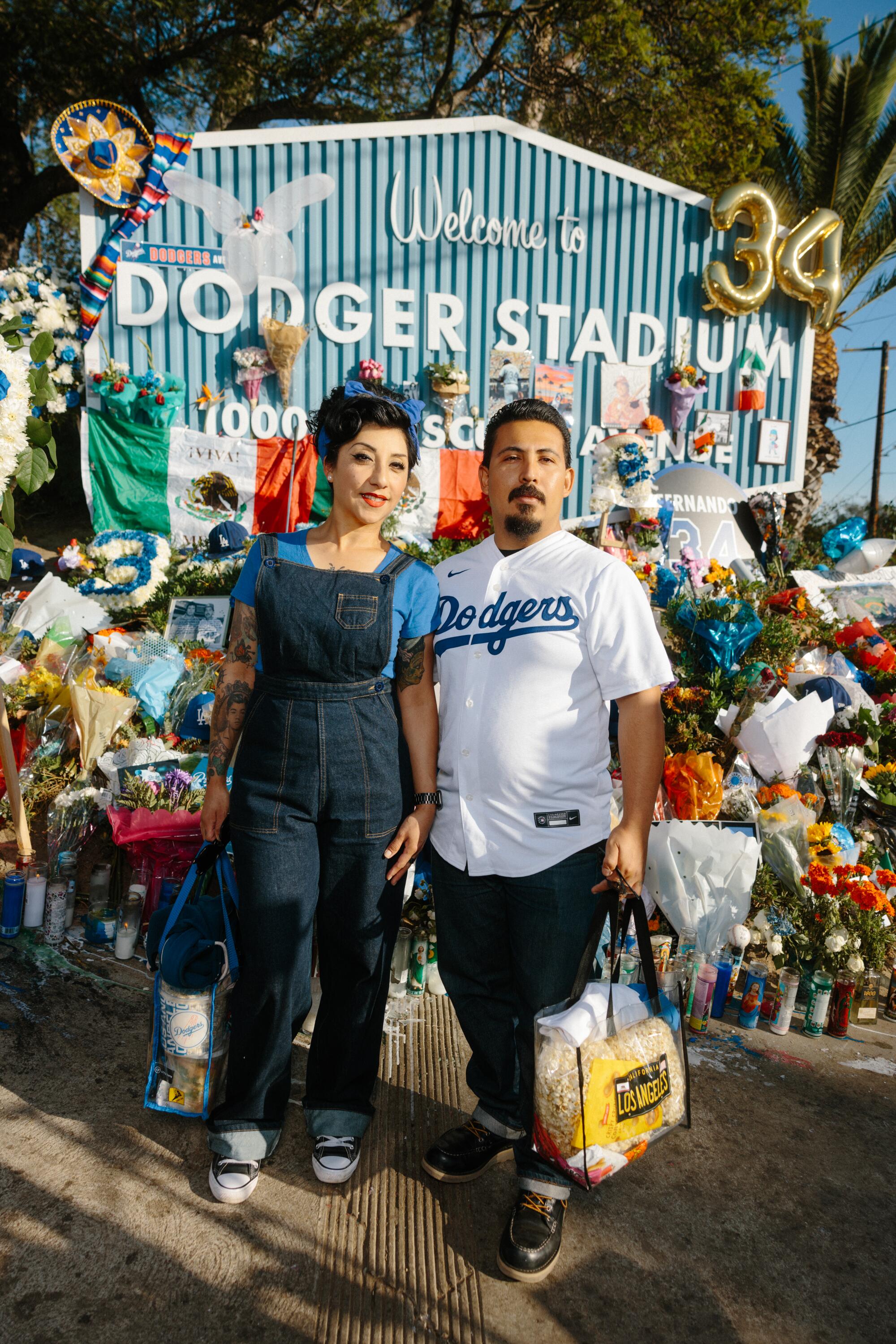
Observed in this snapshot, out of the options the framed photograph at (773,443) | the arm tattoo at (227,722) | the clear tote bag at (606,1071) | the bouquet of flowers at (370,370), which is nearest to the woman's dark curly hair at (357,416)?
the arm tattoo at (227,722)

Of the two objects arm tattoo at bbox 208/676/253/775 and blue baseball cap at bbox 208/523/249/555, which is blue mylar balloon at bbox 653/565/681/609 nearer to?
blue baseball cap at bbox 208/523/249/555

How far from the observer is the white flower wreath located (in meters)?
6.78

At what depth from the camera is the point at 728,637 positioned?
16.3 ft

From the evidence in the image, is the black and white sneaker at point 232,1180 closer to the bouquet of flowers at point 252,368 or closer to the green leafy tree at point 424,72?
the bouquet of flowers at point 252,368

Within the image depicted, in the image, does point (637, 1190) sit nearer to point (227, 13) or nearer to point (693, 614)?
point (693, 614)

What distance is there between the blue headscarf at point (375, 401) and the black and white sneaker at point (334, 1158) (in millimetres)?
1963

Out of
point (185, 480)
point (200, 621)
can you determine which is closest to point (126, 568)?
point (200, 621)

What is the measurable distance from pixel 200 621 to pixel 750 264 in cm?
727

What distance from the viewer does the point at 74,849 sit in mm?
4055

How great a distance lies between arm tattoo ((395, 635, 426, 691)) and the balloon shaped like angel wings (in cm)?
725

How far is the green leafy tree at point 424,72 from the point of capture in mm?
12328

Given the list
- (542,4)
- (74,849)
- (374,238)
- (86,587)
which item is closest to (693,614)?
(74,849)

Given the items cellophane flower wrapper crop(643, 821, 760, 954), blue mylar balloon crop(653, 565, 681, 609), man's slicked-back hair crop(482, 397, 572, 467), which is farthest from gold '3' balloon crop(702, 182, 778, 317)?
man's slicked-back hair crop(482, 397, 572, 467)

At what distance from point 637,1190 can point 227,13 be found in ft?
51.5
